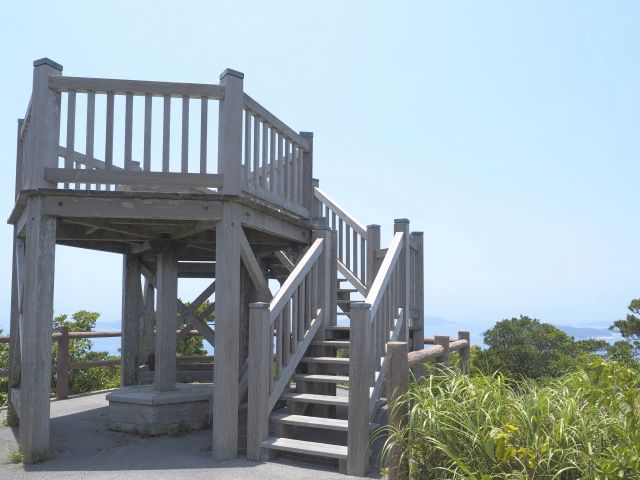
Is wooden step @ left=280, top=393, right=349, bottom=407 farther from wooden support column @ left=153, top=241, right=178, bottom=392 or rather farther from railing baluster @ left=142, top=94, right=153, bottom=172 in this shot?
railing baluster @ left=142, top=94, right=153, bottom=172

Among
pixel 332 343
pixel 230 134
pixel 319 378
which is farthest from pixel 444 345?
pixel 230 134

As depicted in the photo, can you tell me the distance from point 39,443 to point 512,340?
8.72 metres

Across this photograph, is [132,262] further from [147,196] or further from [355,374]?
[355,374]

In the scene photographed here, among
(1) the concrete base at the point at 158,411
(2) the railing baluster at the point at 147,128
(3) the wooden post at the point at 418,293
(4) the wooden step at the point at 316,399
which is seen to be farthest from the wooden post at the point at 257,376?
(3) the wooden post at the point at 418,293

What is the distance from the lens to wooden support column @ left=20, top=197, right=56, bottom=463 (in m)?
6.07

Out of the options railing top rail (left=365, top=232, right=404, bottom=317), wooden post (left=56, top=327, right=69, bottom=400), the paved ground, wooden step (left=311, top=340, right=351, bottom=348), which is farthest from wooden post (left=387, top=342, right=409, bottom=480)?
wooden post (left=56, top=327, right=69, bottom=400)

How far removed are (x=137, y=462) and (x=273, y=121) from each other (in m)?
4.14

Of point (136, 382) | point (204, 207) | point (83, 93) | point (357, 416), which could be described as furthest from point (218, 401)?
point (136, 382)

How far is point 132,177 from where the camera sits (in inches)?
243

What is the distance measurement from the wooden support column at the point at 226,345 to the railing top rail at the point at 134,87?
1.23m

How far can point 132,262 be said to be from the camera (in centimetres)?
998

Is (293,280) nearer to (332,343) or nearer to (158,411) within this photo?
(332,343)

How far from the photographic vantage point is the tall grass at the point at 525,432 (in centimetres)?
405

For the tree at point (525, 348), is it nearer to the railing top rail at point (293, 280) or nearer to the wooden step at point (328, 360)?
the wooden step at point (328, 360)
